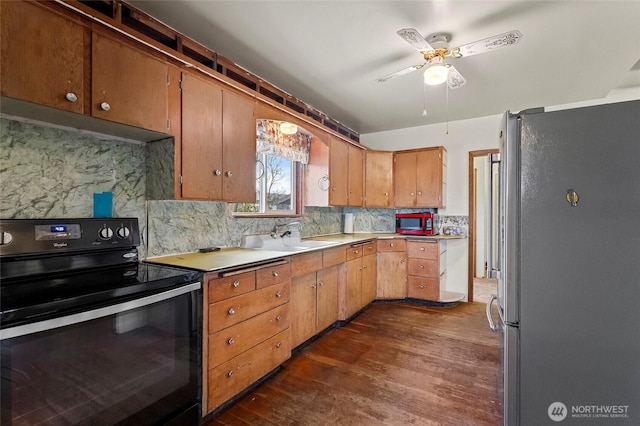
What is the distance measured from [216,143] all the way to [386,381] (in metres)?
2.09

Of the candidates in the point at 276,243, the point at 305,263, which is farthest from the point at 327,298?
the point at 276,243

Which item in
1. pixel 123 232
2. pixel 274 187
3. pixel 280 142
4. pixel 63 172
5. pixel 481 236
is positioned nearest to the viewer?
pixel 63 172

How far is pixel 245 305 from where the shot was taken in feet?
6.39

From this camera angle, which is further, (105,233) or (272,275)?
(272,275)

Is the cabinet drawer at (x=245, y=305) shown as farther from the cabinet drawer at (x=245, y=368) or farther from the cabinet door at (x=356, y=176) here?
the cabinet door at (x=356, y=176)

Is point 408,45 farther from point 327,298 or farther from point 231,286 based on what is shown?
point 327,298

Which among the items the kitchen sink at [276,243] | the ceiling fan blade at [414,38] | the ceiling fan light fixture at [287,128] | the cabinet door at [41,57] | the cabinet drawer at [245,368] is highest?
the ceiling fan blade at [414,38]

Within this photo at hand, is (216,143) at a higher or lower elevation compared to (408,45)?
lower

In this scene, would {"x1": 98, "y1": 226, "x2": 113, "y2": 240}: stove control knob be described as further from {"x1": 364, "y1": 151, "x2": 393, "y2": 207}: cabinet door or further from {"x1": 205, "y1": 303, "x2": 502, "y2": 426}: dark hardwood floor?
{"x1": 364, "y1": 151, "x2": 393, "y2": 207}: cabinet door

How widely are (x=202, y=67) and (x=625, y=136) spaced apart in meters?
2.20

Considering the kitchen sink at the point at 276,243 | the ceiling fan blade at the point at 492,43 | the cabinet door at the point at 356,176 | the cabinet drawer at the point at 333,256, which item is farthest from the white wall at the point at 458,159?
the ceiling fan blade at the point at 492,43

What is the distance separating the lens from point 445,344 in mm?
2775

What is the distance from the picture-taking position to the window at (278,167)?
2.92 metres

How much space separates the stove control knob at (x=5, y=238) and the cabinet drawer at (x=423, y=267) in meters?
3.71
